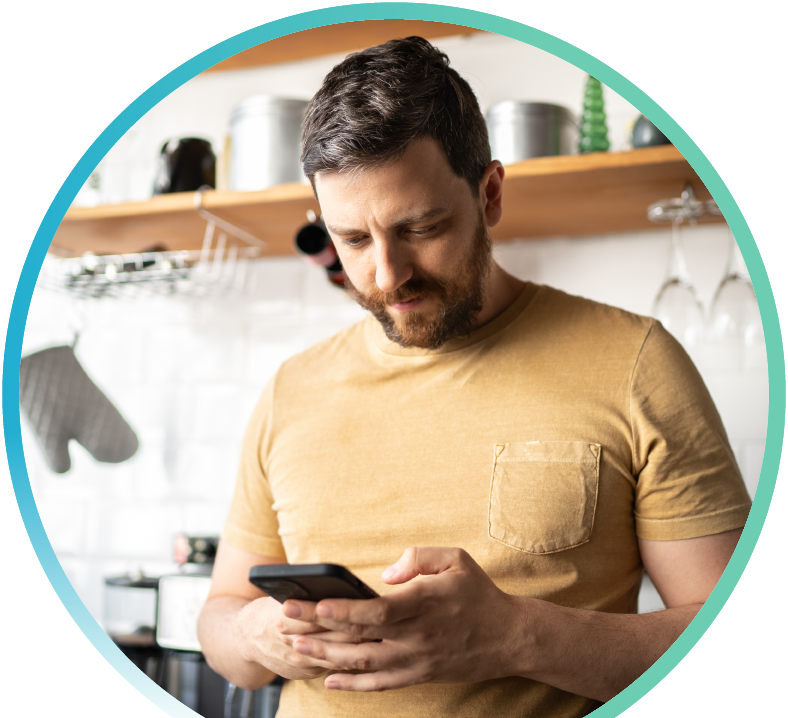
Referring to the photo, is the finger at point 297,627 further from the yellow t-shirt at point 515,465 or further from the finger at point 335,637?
the yellow t-shirt at point 515,465

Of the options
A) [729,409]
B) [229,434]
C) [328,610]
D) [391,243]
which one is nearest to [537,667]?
[328,610]

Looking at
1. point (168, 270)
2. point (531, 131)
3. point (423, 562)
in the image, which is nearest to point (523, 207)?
point (531, 131)

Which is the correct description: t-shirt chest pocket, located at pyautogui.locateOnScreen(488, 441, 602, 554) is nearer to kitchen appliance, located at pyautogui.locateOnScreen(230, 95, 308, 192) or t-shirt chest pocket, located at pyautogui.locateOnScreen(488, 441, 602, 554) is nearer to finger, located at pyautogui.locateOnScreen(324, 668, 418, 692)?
finger, located at pyautogui.locateOnScreen(324, 668, 418, 692)

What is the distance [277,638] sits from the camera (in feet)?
2.27

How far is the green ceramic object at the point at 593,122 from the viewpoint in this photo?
4.08 ft

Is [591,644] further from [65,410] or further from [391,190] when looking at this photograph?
[65,410]

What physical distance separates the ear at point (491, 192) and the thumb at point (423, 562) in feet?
1.30

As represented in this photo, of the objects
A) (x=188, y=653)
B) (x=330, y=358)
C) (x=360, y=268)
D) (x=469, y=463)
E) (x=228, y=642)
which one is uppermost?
(x=360, y=268)

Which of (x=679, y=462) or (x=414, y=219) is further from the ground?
(x=414, y=219)

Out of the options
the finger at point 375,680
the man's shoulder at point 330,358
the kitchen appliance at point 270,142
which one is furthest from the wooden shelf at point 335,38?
the finger at point 375,680

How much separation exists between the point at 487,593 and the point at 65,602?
1.49ft

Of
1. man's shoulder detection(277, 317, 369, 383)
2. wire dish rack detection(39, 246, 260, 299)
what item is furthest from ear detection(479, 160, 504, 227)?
wire dish rack detection(39, 246, 260, 299)

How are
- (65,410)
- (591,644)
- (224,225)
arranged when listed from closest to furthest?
(591,644)
(224,225)
(65,410)

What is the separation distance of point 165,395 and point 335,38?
0.91 meters
